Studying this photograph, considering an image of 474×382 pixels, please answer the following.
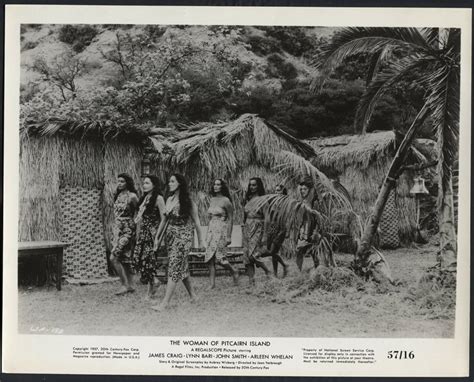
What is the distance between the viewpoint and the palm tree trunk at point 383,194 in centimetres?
374

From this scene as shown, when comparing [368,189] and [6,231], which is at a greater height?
[368,189]

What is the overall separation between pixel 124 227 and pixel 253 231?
932 millimetres

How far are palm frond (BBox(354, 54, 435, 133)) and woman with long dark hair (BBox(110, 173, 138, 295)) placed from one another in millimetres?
1696

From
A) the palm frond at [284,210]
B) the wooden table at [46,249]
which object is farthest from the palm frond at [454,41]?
the wooden table at [46,249]

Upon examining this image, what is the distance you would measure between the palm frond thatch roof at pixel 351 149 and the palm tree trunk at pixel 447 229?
1.60ft

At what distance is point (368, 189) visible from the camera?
3773 millimetres

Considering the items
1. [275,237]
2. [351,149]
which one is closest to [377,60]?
[351,149]

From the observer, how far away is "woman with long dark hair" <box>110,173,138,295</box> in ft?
12.3

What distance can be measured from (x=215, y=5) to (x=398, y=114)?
1510 millimetres

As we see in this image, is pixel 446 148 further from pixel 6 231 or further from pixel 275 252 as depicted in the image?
pixel 6 231

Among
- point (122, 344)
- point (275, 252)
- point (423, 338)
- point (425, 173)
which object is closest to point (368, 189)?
point (425, 173)

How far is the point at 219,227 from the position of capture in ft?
12.3

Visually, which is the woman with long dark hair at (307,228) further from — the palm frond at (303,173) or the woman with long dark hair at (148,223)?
the woman with long dark hair at (148,223)

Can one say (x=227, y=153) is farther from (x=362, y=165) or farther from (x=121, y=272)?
(x=121, y=272)
